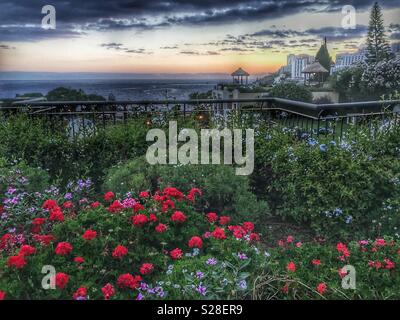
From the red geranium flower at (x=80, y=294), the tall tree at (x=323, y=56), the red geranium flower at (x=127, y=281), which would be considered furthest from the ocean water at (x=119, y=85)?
the red geranium flower at (x=80, y=294)

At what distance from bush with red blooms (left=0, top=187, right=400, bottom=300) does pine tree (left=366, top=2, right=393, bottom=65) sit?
1.87 metres

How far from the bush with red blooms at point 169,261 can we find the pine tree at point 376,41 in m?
1.87

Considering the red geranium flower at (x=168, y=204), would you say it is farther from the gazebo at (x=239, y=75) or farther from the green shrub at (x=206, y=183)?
the gazebo at (x=239, y=75)

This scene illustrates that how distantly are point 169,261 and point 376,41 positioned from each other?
15.4 ft

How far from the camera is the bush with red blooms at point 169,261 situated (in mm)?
1808

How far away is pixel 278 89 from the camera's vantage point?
527 centimetres

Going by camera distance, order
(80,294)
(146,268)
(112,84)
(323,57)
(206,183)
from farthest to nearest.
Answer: (323,57) < (112,84) < (206,183) < (146,268) < (80,294)

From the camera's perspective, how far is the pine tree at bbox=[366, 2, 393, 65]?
3332mm

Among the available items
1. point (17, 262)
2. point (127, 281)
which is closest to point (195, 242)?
point (127, 281)

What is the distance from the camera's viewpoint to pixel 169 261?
7.06 feet

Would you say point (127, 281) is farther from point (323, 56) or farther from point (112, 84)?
point (323, 56)

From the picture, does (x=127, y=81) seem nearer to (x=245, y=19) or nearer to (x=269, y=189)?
(x=245, y=19)

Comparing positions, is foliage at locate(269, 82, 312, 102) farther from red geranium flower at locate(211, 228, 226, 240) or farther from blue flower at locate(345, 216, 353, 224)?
red geranium flower at locate(211, 228, 226, 240)
